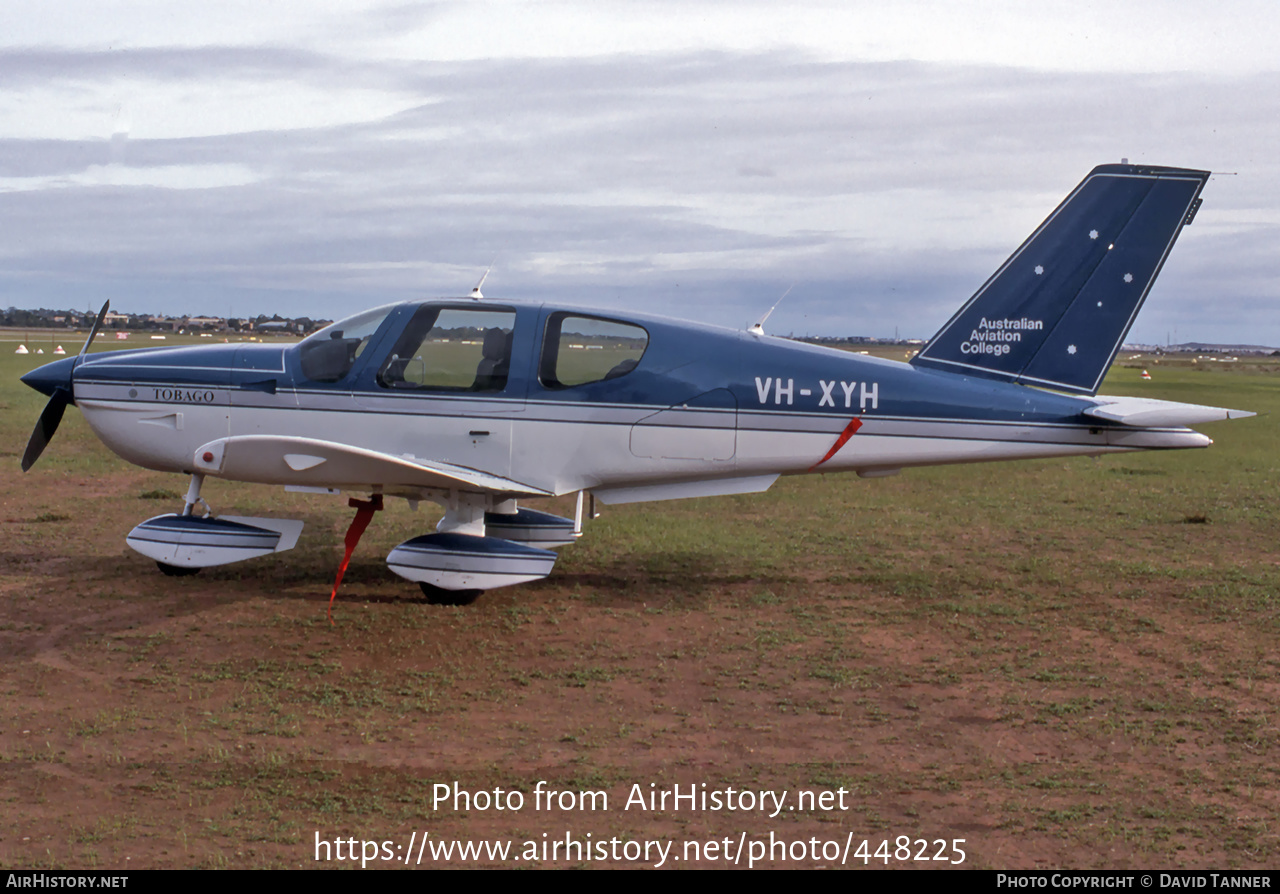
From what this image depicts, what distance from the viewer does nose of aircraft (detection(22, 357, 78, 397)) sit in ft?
29.6

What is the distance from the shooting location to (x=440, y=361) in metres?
8.70

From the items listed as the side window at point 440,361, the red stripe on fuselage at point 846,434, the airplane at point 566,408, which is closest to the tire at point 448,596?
the airplane at point 566,408

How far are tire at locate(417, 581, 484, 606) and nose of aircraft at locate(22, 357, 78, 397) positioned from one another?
11.9 feet

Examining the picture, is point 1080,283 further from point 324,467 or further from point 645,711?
point 324,467

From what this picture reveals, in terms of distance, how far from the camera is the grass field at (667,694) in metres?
4.91

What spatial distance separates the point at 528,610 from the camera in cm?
862

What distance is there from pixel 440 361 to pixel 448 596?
1.96 m

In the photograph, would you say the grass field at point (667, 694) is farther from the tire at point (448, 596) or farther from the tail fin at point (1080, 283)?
the tail fin at point (1080, 283)

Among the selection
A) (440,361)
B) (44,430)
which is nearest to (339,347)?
(440,361)

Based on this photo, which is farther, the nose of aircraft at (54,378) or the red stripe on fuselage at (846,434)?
the nose of aircraft at (54,378)

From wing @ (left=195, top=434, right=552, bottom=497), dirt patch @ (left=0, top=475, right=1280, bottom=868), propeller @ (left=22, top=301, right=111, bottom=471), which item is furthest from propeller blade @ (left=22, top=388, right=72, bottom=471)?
wing @ (left=195, top=434, right=552, bottom=497)

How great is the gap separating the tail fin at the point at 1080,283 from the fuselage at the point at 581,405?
40cm

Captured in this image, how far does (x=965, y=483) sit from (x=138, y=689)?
41.0 feet
